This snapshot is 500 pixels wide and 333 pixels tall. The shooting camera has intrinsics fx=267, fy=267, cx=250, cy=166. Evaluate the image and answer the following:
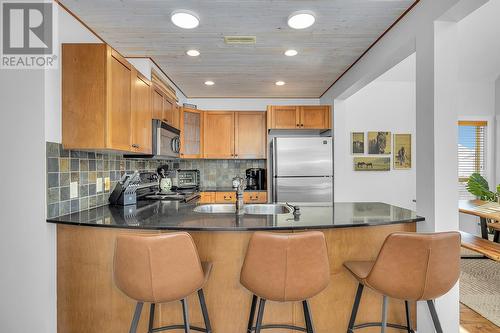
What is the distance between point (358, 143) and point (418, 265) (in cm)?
310

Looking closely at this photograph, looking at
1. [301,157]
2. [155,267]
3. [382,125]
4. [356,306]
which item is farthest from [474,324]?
[382,125]

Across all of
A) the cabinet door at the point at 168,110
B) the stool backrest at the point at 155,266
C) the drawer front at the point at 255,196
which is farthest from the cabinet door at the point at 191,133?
the stool backrest at the point at 155,266

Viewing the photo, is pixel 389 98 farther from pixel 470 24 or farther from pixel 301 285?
pixel 301 285

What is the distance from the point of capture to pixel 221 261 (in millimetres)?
1698

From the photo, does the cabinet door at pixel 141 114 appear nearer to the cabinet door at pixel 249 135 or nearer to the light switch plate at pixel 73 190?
the light switch plate at pixel 73 190

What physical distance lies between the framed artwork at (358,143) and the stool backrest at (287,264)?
10.5 ft

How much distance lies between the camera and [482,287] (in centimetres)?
278

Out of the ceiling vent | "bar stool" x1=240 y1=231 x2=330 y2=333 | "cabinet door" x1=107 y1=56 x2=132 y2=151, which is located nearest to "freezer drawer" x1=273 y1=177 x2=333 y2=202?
the ceiling vent

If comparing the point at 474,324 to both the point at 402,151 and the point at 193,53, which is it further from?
the point at 193,53

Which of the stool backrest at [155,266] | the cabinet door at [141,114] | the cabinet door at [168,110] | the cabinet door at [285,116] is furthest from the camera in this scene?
the cabinet door at [285,116]

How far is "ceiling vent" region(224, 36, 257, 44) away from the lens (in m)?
2.40

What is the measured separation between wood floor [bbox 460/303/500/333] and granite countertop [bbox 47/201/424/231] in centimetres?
107

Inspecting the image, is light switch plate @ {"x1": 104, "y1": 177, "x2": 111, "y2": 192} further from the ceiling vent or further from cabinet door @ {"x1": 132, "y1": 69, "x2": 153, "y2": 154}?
the ceiling vent

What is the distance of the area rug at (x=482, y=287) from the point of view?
7.69 ft
